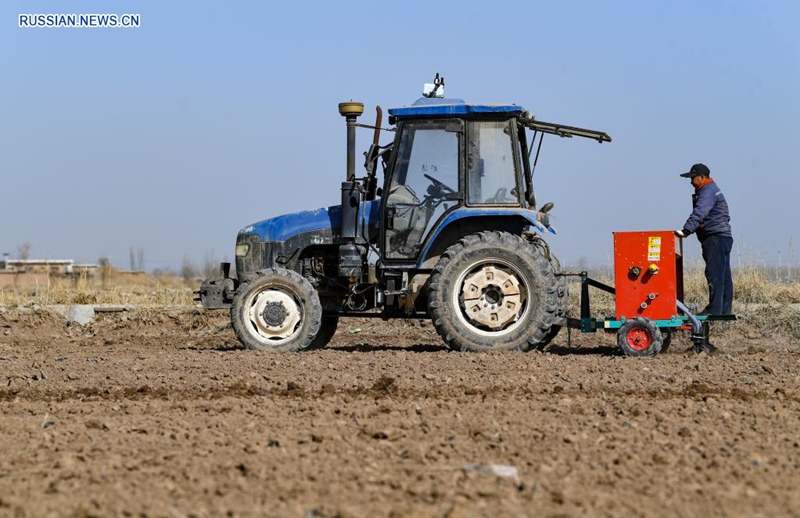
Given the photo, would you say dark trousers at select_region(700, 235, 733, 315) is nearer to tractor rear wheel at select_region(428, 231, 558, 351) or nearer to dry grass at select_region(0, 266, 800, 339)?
dry grass at select_region(0, 266, 800, 339)

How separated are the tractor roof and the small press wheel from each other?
225 cm

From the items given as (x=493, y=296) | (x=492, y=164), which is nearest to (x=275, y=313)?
(x=493, y=296)

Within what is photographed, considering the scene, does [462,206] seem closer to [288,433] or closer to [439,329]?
[439,329]

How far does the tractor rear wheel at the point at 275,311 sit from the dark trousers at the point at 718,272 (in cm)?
376

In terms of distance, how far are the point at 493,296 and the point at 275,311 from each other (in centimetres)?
213

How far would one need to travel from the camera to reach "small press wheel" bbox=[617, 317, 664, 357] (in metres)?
9.81

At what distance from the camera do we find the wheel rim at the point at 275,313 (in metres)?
10.5

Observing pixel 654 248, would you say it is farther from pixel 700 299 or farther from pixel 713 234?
pixel 700 299

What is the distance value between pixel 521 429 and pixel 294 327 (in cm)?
465

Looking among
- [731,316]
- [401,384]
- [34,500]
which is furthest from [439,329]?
[34,500]

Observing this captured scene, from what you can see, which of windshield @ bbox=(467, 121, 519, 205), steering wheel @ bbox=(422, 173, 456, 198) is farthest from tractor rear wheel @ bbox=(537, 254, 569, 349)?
steering wheel @ bbox=(422, 173, 456, 198)

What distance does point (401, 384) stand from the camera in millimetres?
8086

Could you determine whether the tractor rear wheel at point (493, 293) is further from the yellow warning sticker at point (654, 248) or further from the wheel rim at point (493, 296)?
the yellow warning sticker at point (654, 248)

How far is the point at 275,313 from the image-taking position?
34.4 ft
